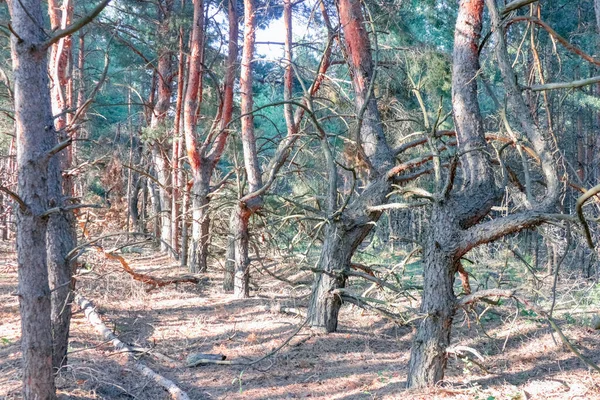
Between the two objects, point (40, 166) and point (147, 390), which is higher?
point (40, 166)

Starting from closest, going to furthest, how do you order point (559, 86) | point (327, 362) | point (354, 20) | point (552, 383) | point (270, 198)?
point (559, 86)
point (552, 383)
point (327, 362)
point (354, 20)
point (270, 198)

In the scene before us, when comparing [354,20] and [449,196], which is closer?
[449,196]

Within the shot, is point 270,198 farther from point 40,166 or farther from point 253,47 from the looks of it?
point 40,166

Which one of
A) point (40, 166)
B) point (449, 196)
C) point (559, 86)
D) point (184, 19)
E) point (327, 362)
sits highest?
point (184, 19)

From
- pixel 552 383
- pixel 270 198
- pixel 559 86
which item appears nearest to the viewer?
pixel 559 86

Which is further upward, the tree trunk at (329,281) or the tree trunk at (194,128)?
the tree trunk at (194,128)

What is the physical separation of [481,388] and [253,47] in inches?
318

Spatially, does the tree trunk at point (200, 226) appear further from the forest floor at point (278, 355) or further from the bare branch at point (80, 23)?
the bare branch at point (80, 23)

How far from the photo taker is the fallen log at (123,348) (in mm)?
5955

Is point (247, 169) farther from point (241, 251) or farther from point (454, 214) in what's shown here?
point (454, 214)

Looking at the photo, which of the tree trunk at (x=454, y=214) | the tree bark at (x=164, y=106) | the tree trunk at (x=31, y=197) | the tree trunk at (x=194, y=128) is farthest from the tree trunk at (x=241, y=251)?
the tree trunk at (x=31, y=197)

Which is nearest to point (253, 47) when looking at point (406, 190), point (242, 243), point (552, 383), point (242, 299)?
point (242, 243)

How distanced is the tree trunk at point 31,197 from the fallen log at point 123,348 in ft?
5.99

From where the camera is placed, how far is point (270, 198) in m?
13.9
